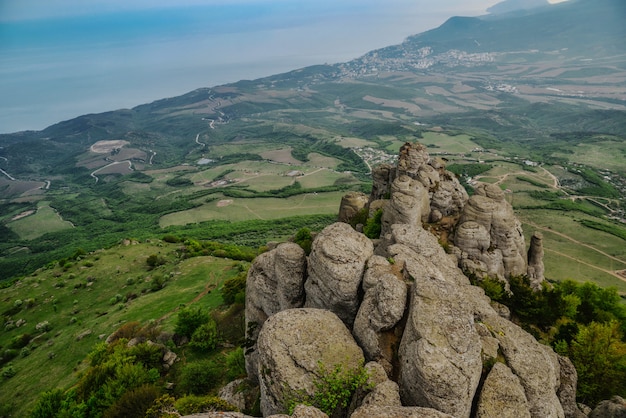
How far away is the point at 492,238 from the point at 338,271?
31.3m

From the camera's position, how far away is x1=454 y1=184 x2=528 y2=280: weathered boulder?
44188mm

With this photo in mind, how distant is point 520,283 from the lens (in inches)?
1644

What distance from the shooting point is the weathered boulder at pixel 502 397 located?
1747cm

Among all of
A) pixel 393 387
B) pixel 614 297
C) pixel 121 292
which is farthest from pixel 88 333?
pixel 614 297

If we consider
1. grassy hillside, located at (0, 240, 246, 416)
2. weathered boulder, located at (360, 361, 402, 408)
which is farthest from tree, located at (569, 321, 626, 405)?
grassy hillside, located at (0, 240, 246, 416)

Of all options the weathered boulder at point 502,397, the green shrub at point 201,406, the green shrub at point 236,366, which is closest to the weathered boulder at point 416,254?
the weathered boulder at point 502,397

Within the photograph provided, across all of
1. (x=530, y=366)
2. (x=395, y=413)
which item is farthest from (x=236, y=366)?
(x=530, y=366)

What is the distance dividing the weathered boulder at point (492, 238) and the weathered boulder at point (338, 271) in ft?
73.2

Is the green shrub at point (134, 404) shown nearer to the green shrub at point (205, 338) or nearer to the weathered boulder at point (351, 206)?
the green shrub at point (205, 338)

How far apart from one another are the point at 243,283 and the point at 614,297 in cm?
5580

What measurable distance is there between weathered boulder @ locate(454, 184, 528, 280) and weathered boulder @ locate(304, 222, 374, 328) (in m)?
22.3

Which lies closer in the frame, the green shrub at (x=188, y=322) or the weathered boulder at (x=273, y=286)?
the weathered boulder at (x=273, y=286)

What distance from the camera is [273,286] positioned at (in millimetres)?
32969

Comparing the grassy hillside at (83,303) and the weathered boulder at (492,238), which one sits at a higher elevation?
the weathered boulder at (492,238)
